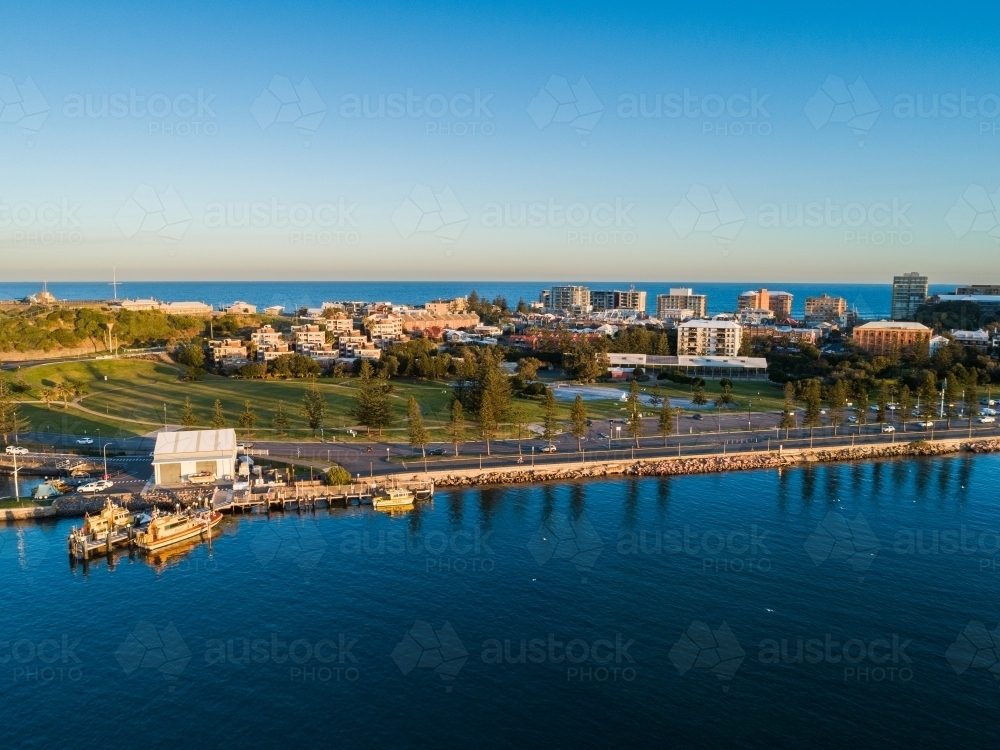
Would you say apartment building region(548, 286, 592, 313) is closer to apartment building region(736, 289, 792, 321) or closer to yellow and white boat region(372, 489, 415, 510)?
apartment building region(736, 289, 792, 321)

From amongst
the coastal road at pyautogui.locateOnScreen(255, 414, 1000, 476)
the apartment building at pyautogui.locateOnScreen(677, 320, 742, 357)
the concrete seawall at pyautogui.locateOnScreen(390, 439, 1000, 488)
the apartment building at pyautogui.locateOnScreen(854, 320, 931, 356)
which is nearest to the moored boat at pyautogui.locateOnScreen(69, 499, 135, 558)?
the coastal road at pyautogui.locateOnScreen(255, 414, 1000, 476)

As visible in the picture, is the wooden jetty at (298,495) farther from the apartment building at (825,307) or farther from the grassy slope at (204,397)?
the apartment building at (825,307)

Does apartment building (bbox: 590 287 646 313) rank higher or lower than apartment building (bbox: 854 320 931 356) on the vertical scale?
higher

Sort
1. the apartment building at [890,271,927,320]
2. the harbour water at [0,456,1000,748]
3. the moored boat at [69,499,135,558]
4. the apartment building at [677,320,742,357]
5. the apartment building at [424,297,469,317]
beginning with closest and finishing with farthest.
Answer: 1. the harbour water at [0,456,1000,748]
2. the moored boat at [69,499,135,558]
3. the apartment building at [677,320,742,357]
4. the apartment building at [424,297,469,317]
5. the apartment building at [890,271,927,320]

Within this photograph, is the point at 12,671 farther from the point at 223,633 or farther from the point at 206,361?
the point at 206,361

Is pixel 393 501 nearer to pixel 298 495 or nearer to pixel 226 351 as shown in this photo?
pixel 298 495

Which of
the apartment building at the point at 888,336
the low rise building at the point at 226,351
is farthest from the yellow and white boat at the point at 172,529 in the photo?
the apartment building at the point at 888,336

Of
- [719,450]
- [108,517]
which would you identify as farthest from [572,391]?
[108,517]

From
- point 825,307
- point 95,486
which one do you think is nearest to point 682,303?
point 825,307
